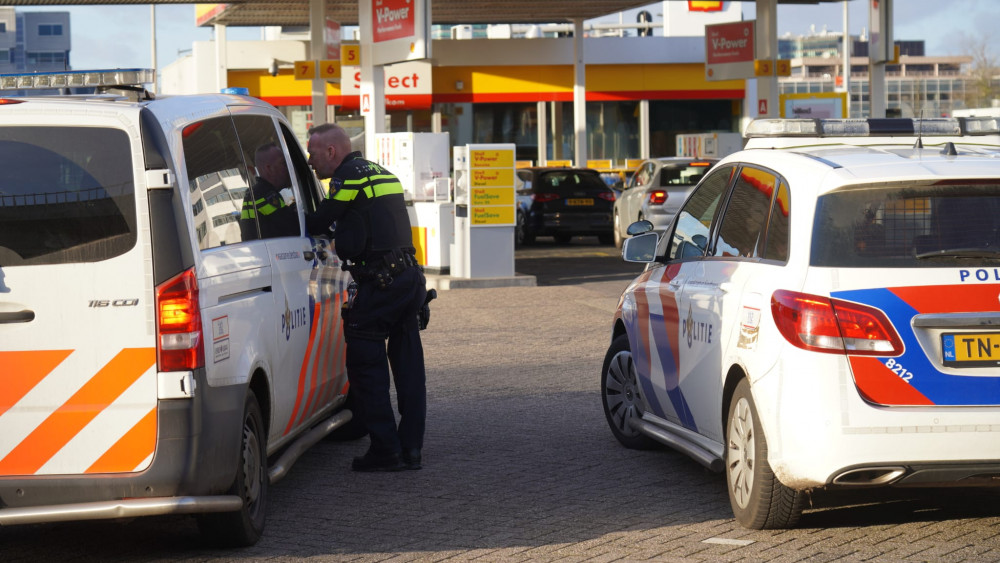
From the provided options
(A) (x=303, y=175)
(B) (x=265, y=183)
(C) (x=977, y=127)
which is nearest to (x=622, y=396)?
(A) (x=303, y=175)

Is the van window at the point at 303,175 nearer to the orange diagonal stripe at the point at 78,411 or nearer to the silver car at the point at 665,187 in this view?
the orange diagonal stripe at the point at 78,411

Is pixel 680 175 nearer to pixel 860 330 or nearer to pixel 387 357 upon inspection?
pixel 387 357

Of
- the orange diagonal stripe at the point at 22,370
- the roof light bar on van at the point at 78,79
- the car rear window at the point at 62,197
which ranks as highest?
the roof light bar on van at the point at 78,79

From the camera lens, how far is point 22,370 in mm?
5242

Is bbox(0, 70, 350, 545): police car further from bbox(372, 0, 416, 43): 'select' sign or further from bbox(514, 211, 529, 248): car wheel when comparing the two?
bbox(514, 211, 529, 248): car wheel

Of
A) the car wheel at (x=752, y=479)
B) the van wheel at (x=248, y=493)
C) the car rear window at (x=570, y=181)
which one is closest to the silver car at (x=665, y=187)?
the car rear window at (x=570, y=181)

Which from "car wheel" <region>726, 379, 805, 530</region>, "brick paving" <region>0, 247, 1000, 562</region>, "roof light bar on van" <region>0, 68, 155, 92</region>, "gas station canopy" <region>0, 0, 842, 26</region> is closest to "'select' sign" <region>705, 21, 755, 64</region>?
"gas station canopy" <region>0, 0, 842, 26</region>

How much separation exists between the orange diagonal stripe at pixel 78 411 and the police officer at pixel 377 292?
2.20 m

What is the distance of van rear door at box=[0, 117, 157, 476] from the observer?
5223 mm

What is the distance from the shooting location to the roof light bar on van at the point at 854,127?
687cm

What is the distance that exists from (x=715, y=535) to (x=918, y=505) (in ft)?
3.77

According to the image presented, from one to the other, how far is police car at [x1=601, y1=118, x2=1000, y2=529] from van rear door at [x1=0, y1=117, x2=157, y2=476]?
95.4 inches

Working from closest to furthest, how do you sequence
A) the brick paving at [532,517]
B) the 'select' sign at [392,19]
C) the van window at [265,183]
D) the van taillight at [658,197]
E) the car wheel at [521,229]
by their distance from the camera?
the brick paving at [532,517], the van window at [265,183], the 'select' sign at [392,19], the van taillight at [658,197], the car wheel at [521,229]

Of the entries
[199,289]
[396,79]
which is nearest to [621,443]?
[199,289]
